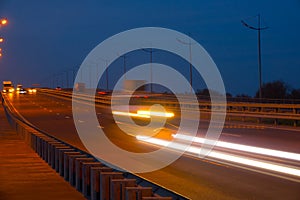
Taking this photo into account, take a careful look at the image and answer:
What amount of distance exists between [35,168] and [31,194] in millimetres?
4251

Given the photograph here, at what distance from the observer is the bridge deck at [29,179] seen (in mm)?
12305

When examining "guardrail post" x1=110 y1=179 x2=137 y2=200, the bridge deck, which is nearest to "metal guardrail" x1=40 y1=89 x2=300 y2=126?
the bridge deck

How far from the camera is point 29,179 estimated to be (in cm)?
1449

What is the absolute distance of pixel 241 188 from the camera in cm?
1434

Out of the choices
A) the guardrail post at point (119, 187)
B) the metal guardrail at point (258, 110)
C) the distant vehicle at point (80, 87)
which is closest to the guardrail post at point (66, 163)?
the guardrail post at point (119, 187)

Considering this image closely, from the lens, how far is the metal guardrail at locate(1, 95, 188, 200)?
8180 millimetres

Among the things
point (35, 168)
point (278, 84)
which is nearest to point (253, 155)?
point (35, 168)

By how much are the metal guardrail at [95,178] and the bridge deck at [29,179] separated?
8.6 inches

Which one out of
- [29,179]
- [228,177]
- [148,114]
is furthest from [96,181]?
[148,114]

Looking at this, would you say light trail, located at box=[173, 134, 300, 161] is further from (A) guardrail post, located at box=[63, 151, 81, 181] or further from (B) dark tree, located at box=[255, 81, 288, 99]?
(B) dark tree, located at box=[255, 81, 288, 99]

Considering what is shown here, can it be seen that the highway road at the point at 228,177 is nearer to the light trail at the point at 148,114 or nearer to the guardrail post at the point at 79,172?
the guardrail post at the point at 79,172

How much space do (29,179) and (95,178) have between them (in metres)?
4.20

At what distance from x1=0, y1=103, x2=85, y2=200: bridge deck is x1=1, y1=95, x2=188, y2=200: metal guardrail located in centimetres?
22

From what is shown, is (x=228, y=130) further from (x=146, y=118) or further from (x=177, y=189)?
(x=177, y=189)
